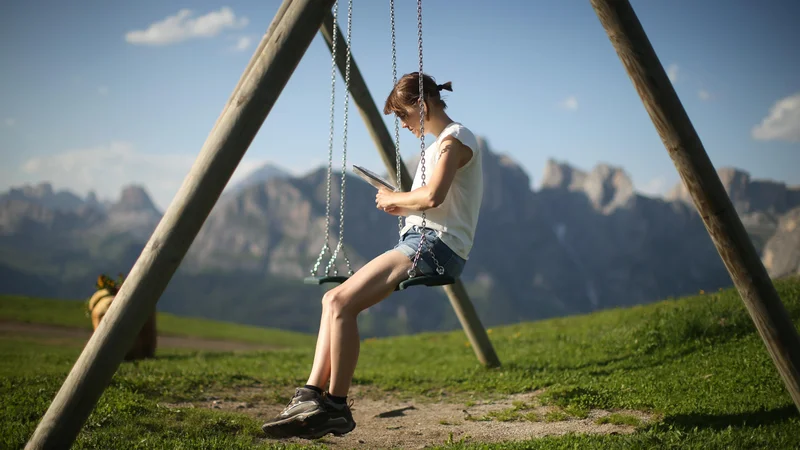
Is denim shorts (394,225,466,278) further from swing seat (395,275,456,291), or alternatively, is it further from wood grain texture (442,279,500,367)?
wood grain texture (442,279,500,367)

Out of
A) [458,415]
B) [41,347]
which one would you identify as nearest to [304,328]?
[41,347]

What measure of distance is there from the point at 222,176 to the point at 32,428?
289cm

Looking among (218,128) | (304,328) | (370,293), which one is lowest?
(304,328)

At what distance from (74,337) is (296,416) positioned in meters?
20.1

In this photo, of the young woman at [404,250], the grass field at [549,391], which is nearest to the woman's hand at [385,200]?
the young woman at [404,250]

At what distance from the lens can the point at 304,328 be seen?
7776 inches

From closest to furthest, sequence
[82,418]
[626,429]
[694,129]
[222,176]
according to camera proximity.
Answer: [82,418], [222,176], [694,129], [626,429]

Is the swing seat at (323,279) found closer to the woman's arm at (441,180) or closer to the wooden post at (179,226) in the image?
the woman's arm at (441,180)

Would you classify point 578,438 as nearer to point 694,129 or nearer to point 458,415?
point 458,415

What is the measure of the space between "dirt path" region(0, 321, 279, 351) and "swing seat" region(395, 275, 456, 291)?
18.5 m

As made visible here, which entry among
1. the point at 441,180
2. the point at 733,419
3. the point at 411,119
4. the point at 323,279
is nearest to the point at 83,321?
the point at 323,279

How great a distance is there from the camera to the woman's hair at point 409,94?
488 centimetres

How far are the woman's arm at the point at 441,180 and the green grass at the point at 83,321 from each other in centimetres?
2264

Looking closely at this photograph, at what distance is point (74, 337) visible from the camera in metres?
21.3
